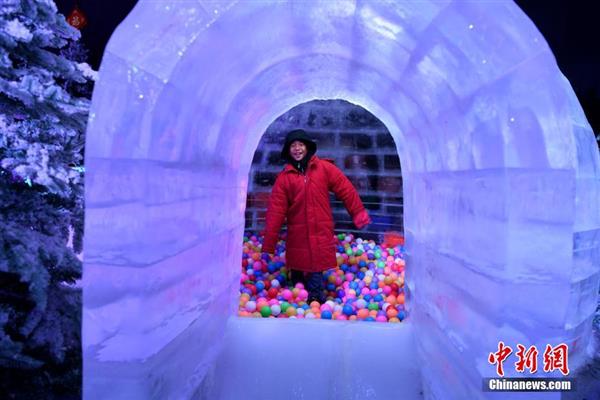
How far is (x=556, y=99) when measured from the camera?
1456 millimetres

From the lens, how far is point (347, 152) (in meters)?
5.98

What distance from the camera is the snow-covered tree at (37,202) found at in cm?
254

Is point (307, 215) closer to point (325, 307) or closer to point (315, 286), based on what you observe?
point (315, 286)

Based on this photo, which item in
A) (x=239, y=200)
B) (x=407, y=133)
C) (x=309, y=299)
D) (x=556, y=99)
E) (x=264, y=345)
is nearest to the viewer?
(x=556, y=99)

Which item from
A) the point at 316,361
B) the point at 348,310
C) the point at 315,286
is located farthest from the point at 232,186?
the point at 315,286

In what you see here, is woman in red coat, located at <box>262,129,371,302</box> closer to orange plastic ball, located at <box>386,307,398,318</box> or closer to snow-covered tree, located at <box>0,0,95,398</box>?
orange plastic ball, located at <box>386,307,398,318</box>

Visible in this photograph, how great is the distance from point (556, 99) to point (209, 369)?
204cm

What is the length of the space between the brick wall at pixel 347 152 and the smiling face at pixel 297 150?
1.50 m

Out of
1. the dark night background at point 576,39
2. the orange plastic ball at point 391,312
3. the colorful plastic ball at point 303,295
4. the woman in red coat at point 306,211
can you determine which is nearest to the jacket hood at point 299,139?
the woman in red coat at point 306,211

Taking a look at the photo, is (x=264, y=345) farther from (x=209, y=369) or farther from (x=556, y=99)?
(x=556, y=99)

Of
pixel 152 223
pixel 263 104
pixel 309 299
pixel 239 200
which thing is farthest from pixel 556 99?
pixel 309 299

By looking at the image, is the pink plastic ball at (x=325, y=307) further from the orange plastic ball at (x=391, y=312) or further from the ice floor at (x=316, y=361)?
the ice floor at (x=316, y=361)

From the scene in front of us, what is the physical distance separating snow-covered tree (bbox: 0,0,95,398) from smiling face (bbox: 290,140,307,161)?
200 cm

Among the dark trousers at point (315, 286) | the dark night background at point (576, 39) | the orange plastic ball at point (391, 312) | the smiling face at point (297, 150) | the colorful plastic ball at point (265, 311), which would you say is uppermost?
the dark night background at point (576, 39)
